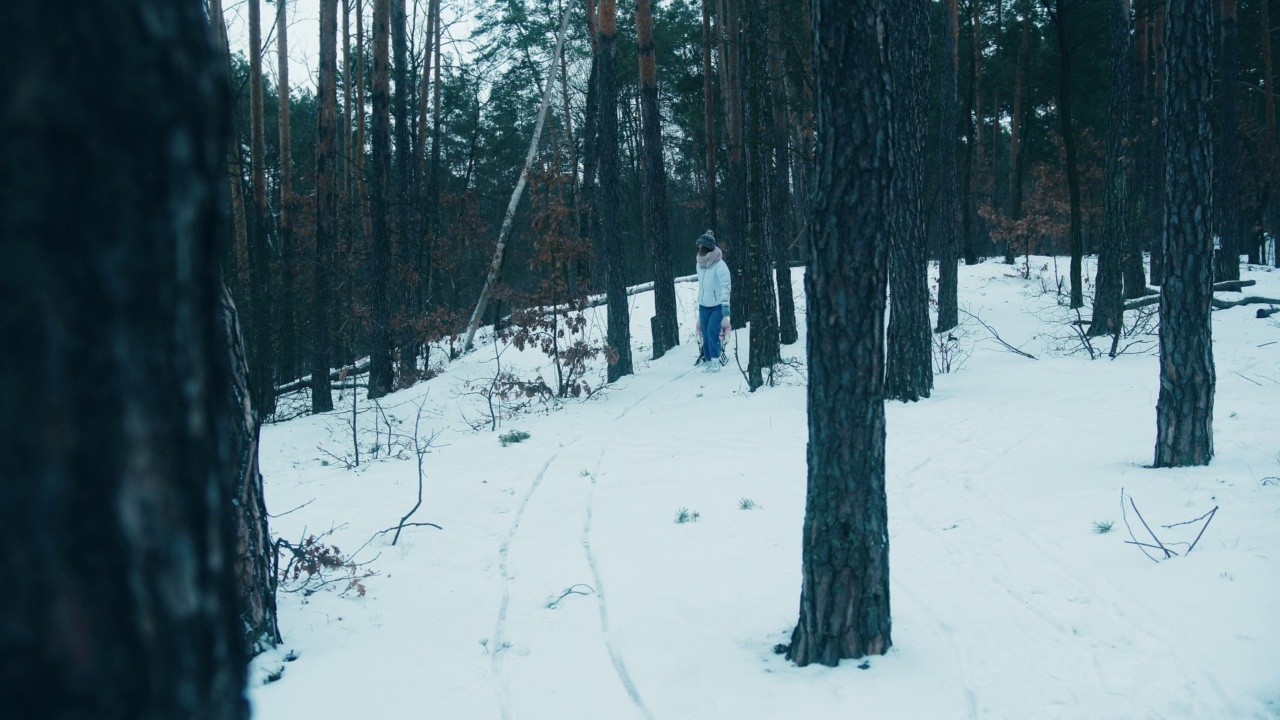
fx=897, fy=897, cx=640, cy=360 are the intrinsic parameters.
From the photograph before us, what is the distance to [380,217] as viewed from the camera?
14.7m

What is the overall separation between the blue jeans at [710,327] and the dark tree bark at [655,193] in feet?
5.06

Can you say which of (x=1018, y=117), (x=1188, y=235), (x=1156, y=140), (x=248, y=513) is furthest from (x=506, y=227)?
(x=1018, y=117)

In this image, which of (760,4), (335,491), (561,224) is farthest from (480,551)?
(760,4)

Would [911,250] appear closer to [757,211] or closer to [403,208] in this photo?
[757,211]

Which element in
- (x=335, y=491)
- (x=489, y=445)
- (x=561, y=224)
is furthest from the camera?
(x=561, y=224)

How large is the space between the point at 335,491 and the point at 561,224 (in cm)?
580

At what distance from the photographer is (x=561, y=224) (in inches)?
505

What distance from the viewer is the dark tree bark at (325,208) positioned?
14078 mm

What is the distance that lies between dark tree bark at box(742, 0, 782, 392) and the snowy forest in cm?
6

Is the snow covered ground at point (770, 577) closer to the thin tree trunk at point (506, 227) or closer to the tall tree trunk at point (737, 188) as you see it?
the tall tree trunk at point (737, 188)

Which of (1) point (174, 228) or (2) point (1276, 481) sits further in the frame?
(2) point (1276, 481)

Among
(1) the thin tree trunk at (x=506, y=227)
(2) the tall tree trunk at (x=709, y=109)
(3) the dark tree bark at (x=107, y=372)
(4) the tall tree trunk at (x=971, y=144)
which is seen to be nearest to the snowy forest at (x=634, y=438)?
(3) the dark tree bark at (x=107, y=372)

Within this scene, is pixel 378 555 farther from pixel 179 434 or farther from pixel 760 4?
pixel 760 4

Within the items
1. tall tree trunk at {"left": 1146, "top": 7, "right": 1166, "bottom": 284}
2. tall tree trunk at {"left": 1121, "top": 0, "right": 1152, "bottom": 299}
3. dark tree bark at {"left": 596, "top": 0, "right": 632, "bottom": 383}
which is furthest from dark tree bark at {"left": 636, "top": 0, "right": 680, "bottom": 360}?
tall tree trunk at {"left": 1146, "top": 7, "right": 1166, "bottom": 284}
